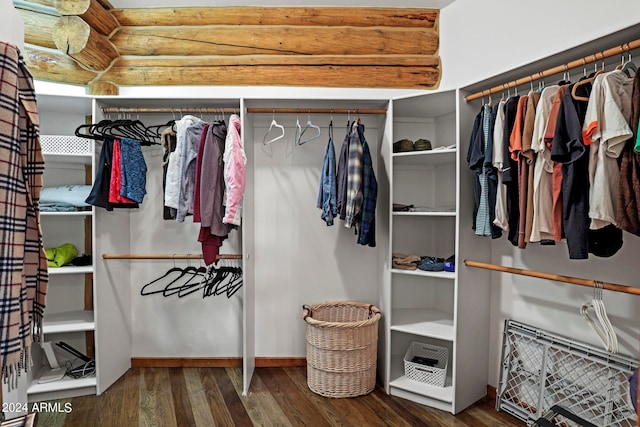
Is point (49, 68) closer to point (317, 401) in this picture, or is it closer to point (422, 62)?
point (422, 62)

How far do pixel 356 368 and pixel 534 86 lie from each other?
7.06ft

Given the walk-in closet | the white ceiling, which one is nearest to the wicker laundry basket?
the walk-in closet

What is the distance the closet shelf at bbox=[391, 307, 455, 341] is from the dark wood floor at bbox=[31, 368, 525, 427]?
0.49 m

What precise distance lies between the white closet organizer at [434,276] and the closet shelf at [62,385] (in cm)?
210

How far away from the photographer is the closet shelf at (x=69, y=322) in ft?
8.28

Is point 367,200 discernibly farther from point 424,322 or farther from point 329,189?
point 424,322

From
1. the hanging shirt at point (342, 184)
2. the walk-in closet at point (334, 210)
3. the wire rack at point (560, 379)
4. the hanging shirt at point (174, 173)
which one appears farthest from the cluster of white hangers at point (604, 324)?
the hanging shirt at point (174, 173)

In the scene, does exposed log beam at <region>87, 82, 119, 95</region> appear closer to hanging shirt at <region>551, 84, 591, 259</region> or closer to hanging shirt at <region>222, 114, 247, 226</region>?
hanging shirt at <region>222, 114, 247, 226</region>

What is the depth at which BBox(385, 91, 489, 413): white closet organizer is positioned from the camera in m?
2.45

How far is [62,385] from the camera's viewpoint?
2.55m

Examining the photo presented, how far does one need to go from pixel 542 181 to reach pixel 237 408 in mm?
2271

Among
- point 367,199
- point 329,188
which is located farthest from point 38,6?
point 367,199

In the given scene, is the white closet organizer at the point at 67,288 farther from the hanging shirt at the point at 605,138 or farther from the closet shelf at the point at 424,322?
the hanging shirt at the point at 605,138

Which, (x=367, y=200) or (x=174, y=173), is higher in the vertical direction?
(x=174, y=173)
